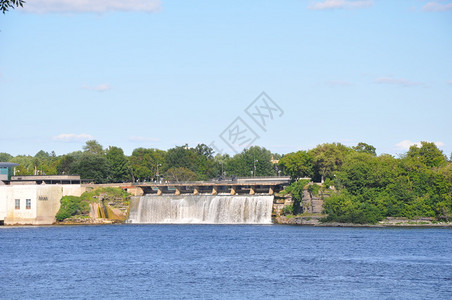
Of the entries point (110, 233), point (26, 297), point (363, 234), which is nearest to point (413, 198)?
point (363, 234)

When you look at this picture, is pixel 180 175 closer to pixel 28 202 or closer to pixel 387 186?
pixel 28 202

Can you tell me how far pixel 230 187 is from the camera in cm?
10544

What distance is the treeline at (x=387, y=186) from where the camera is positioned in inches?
3410

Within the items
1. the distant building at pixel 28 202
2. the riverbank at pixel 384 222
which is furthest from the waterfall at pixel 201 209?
the distant building at pixel 28 202

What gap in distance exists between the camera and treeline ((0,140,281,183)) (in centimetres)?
12294

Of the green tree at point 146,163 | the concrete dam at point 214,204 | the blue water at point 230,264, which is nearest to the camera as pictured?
the blue water at point 230,264

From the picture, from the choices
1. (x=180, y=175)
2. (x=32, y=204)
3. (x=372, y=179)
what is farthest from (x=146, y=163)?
(x=372, y=179)

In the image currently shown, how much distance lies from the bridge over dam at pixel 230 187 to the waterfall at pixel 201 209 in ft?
16.2

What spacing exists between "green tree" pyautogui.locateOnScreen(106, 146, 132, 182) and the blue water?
174 ft

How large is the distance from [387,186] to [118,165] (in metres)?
59.6

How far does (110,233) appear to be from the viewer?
8081 cm

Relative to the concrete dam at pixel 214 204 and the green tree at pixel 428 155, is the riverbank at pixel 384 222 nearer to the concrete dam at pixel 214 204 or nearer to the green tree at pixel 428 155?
the concrete dam at pixel 214 204

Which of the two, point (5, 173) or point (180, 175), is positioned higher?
point (180, 175)

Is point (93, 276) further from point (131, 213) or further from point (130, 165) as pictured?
point (130, 165)
